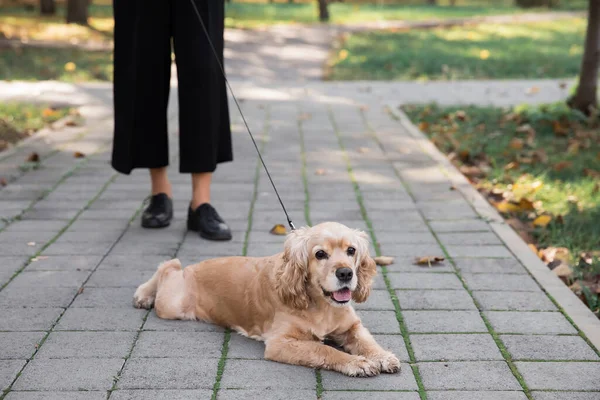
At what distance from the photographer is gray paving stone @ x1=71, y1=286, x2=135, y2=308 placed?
412 cm

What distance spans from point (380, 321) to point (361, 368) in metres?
0.63

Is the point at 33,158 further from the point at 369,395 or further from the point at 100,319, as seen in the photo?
the point at 369,395

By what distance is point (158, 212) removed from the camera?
547 cm

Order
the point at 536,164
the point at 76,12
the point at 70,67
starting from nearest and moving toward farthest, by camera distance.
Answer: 1. the point at 536,164
2. the point at 70,67
3. the point at 76,12

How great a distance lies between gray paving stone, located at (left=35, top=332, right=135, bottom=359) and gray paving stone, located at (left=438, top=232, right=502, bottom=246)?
2340 mm

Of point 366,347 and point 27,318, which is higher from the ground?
point 366,347

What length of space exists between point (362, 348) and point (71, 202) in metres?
3.31

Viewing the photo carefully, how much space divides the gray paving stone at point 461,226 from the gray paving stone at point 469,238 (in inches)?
3.4

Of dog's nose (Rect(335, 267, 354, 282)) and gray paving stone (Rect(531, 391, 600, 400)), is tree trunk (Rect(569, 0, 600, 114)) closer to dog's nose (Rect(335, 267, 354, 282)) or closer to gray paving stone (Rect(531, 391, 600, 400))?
gray paving stone (Rect(531, 391, 600, 400))

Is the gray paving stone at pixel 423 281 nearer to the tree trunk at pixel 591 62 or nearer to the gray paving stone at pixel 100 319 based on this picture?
the gray paving stone at pixel 100 319

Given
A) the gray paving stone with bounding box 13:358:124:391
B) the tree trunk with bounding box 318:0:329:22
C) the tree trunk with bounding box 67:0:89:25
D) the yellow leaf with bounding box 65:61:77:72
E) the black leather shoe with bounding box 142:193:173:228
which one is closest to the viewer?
the gray paving stone with bounding box 13:358:124:391

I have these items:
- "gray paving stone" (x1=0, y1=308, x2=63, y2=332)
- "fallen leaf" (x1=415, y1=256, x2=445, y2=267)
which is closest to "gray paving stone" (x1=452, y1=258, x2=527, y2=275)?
"fallen leaf" (x1=415, y1=256, x2=445, y2=267)

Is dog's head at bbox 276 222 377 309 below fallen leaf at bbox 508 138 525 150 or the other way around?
the other way around

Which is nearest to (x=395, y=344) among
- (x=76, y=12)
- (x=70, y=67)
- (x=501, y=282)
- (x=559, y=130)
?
(x=501, y=282)
